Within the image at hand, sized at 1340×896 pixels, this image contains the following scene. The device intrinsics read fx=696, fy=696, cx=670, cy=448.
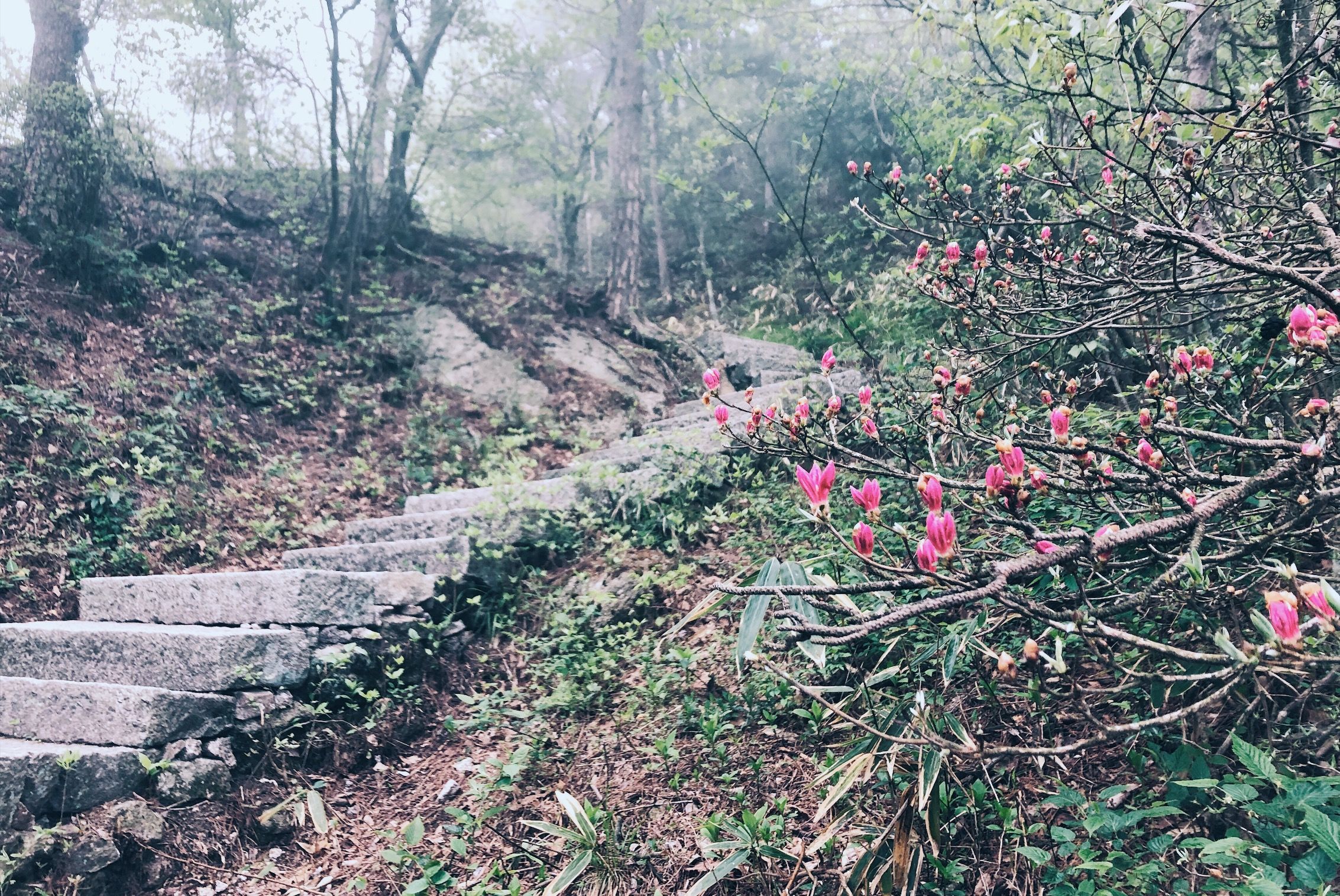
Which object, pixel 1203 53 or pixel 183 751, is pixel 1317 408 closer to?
pixel 1203 53

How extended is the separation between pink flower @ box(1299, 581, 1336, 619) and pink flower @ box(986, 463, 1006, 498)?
1.60 feet

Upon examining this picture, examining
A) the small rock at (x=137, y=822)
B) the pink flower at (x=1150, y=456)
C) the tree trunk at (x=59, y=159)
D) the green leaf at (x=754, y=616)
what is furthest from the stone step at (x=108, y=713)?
the tree trunk at (x=59, y=159)

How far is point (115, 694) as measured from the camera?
9.31 ft

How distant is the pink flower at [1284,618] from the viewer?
42.9 inches

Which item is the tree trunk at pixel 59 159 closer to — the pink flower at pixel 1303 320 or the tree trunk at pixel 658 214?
the tree trunk at pixel 658 214

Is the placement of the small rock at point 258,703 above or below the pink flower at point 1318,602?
below

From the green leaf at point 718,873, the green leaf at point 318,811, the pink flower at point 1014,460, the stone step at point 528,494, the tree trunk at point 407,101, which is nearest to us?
the pink flower at point 1014,460

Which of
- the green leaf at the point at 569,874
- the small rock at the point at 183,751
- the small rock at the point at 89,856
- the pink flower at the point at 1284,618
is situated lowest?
the small rock at the point at 89,856

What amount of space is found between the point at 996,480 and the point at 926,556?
267 mm

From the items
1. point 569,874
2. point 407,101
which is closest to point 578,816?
point 569,874

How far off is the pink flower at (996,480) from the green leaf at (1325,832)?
0.90 m

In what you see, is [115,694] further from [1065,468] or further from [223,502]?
[1065,468]

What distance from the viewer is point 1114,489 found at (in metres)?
1.60

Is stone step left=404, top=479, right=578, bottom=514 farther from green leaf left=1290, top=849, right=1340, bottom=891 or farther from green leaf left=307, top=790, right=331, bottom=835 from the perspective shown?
green leaf left=1290, top=849, right=1340, bottom=891
